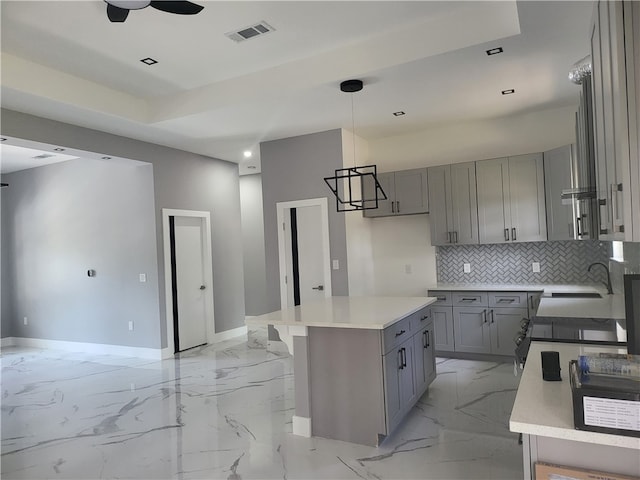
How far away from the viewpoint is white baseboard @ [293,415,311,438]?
3.20 m

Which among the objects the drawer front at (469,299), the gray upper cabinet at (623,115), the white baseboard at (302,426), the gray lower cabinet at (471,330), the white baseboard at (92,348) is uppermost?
the gray upper cabinet at (623,115)

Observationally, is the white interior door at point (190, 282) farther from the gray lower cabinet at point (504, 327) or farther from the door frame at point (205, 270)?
the gray lower cabinet at point (504, 327)

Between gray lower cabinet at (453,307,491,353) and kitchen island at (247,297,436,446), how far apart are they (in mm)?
1786

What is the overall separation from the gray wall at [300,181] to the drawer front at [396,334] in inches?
81.2

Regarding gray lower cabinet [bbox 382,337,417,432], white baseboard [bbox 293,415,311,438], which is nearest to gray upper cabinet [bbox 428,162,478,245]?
gray lower cabinet [bbox 382,337,417,432]

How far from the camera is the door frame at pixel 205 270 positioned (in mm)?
5988

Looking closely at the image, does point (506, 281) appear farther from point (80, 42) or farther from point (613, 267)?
point (80, 42)

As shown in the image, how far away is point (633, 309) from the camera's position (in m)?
1.50

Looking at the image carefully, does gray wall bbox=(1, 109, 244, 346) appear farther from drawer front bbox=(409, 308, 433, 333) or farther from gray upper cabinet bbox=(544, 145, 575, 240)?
gray upper cabinet bbox=(544, 145, 575, 240)

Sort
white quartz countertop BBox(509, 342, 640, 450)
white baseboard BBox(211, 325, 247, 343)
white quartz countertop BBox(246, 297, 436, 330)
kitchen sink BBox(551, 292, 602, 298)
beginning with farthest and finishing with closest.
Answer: white baseboard BBox(211, 325, 247, 343), kitchen sink BBox(551, 292, 602, 298), white quartz countertop BBox(246, 297, 436, 330), white quartz countertop BBox(509, 342, 640, 450)

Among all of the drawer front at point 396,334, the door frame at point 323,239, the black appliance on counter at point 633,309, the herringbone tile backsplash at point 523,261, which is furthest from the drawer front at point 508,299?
the black appliance on counter at point 633,309

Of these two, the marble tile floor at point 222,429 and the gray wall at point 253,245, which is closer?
the marble tile floor at point 222,429

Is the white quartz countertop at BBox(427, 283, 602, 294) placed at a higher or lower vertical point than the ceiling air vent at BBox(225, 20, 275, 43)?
lower

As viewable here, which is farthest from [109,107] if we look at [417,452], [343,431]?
[417,452]
